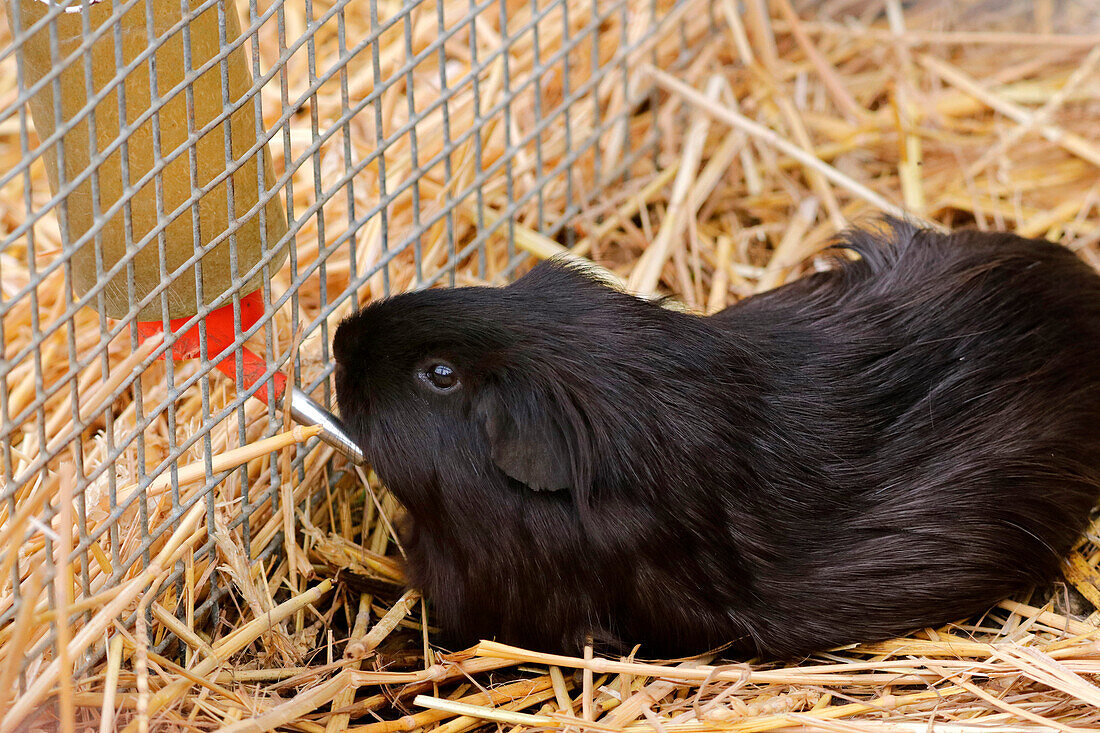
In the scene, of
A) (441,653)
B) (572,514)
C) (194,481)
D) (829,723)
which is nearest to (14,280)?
(194,481)

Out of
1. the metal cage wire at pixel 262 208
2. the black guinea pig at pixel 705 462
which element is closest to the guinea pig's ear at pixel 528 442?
the black guinea pig at pixel 705 462

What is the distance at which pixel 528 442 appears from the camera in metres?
1.88

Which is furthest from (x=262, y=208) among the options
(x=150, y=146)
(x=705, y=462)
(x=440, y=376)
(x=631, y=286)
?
(x=631, y=286)

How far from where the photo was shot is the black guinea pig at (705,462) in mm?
1910

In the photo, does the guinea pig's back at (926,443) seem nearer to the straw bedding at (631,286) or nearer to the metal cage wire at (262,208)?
the straw bedding at (631,286)

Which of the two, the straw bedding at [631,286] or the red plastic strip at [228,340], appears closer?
the straw bedding at [631,286]

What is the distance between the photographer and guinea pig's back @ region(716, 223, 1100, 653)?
2006mm

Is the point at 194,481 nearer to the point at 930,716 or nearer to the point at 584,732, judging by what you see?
the point at 584,732

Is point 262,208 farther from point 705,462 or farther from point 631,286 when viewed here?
point 631,286

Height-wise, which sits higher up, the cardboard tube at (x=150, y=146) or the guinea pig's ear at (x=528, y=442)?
the cardboard tube at (x=150, y=146)

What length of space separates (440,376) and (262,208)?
0.40 m

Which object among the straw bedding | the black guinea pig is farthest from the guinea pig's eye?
the straw bedding

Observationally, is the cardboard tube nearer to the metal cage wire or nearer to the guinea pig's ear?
the metal cage wire

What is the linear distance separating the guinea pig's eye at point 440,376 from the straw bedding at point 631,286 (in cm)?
26
